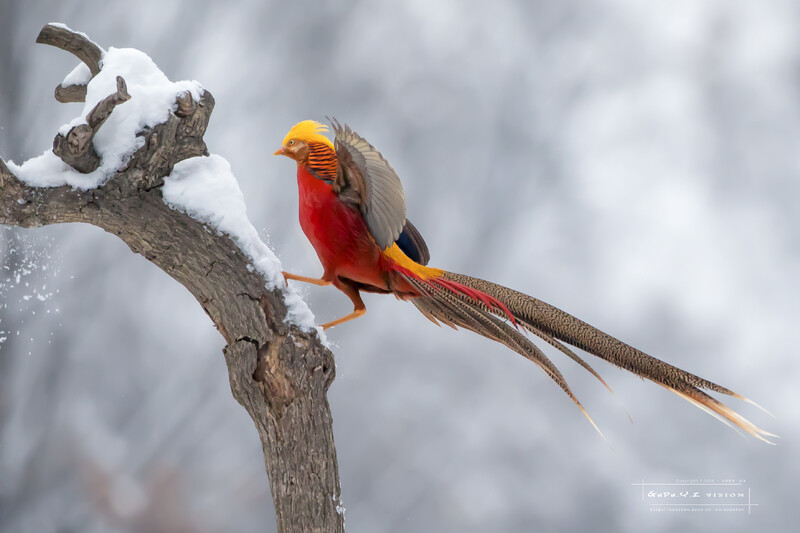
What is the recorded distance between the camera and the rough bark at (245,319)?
2.08m

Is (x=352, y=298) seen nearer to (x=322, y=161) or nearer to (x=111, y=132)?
(x=322, y=161)

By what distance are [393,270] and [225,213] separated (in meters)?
0.59

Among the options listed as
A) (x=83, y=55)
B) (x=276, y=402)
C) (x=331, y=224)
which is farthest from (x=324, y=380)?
(x=83, y=55)

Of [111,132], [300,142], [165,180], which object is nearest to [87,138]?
[111,132]

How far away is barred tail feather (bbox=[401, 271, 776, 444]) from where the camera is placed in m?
1.82

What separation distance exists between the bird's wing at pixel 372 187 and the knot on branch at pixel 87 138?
0.66 meters

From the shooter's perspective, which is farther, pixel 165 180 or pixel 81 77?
pixel 81 77

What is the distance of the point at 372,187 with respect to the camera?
193cm

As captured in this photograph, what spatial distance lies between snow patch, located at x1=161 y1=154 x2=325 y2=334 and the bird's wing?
37 centimetres

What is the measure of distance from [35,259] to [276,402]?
179 centimetres

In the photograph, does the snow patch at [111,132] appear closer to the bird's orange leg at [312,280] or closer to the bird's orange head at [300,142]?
the bird's orange head at [300,142]

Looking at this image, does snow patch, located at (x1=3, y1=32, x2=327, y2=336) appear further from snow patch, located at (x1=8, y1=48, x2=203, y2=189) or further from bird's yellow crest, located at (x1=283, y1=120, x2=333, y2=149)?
bird's yellow crest, located at (x1=283, y1=120, x2=333, y2=149)

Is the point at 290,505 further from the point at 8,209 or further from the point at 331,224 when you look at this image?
the point at 8,209

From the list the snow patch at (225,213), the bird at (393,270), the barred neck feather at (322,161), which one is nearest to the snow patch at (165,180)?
the snow patch at (225,213)
